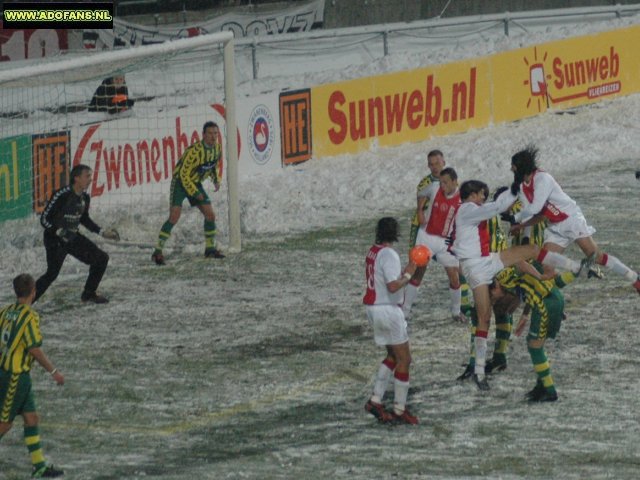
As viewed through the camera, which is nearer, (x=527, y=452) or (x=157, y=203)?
(x=527, y=452)

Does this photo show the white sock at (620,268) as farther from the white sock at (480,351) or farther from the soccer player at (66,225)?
the soccer player at (66,225)

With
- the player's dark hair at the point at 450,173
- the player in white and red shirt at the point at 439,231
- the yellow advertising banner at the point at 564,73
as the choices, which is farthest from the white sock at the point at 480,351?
the yellow advertising banner at the point at 564,73

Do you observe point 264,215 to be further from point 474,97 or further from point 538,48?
point 538,48

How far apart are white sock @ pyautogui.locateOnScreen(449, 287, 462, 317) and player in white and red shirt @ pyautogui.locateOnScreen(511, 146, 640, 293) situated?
1274 millimetres

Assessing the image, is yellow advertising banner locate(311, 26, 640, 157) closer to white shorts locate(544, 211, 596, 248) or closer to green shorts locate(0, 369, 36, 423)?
white shorts locate(544, 211, 596, 248)

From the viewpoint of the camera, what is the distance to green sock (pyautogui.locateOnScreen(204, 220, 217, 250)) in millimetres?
20469

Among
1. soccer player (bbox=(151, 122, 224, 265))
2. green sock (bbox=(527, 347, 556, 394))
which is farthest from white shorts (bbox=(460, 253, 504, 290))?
soccer player (bbox=(151, 122, 224, 265))

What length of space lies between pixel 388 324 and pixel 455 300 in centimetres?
436

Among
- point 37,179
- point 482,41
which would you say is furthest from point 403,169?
point 482,41

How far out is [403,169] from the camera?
86.5 ft

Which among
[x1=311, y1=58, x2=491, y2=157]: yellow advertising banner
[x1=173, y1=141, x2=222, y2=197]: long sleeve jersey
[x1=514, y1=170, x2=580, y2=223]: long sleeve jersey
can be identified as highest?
[x1=311, y1=58, x2=491, y2=157]: yellow advertising banner

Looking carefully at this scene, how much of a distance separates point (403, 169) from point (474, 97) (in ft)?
13.5

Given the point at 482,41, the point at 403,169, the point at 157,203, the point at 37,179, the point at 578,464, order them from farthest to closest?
the point at 482,41 → the point at 403,169 → the point at 157,203 → the point at 37,179 → the point at 578,464

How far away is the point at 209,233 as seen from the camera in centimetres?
2058
